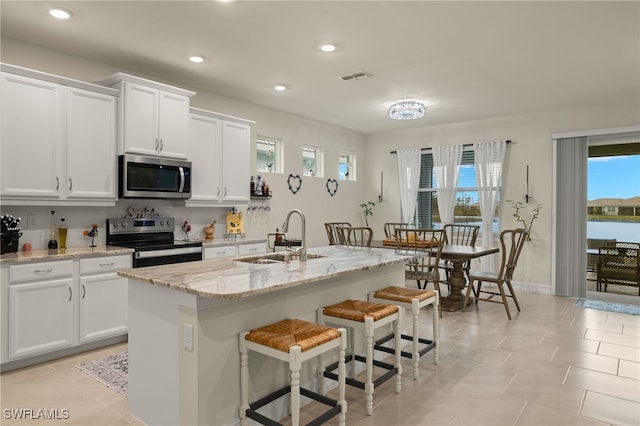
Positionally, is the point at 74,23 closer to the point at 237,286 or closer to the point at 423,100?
the point at 237,286

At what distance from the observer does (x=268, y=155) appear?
20.0 feet

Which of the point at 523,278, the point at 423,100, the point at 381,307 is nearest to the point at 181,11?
the point at 381,307

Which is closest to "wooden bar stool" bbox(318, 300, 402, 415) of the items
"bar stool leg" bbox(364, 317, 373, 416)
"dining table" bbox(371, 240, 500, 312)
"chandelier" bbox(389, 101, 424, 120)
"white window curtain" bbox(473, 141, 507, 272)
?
"bar stool leg" bbox(364, 317, 373, 416)

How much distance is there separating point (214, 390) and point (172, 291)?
56cm

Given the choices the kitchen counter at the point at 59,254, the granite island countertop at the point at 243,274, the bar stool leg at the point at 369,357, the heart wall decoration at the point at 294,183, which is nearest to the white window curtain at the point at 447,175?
the heart wall decoration at the point at 294,183

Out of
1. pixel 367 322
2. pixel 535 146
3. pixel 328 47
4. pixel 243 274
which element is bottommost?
pixel 367 322

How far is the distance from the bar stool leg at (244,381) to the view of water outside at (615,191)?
19.4ft

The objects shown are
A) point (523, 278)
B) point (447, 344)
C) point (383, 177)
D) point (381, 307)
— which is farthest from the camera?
point (383, 177)

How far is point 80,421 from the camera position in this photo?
239 centimetres

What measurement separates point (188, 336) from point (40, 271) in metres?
1.96

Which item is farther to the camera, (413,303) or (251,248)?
(251,248)

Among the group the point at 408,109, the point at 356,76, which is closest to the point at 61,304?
the point at 356,76

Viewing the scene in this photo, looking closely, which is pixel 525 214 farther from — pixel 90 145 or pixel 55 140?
pixel 55 140

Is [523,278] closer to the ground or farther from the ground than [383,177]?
closer to the ground
